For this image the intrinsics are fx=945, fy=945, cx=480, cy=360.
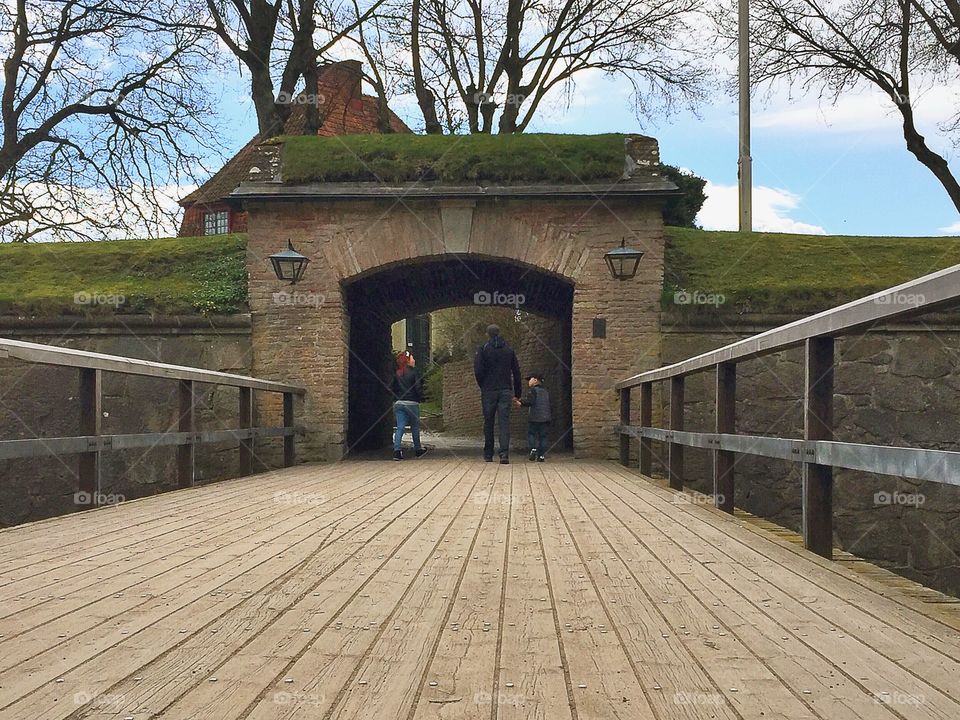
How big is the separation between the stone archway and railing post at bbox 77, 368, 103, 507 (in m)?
5.89

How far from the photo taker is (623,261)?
1119cm

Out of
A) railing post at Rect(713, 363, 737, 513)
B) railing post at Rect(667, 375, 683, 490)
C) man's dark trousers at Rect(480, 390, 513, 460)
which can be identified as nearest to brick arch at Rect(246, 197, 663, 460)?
man's dark trousers at Rect(480, 390, 513, 460)

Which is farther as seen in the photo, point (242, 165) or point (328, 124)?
point (328, 124)

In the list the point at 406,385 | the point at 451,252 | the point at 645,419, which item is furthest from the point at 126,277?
the point at 645,419

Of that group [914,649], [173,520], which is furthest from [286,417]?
[914,649]

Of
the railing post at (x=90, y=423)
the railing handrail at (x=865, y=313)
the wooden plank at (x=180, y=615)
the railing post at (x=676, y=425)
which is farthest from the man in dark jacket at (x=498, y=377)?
the wooden plank at (x=180, y=615)

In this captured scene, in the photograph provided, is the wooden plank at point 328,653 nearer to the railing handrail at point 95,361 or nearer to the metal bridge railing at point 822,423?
the metal bridge railing at point 822,423

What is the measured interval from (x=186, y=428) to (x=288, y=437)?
3.63m

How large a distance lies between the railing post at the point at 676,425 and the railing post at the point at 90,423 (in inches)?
159

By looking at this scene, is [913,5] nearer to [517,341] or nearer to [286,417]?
[517,341]

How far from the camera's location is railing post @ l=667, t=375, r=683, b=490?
23.6 ft

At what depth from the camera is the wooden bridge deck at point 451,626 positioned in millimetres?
2064

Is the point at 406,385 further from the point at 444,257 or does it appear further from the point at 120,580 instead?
the point at 120,580

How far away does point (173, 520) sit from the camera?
5.16 metres
